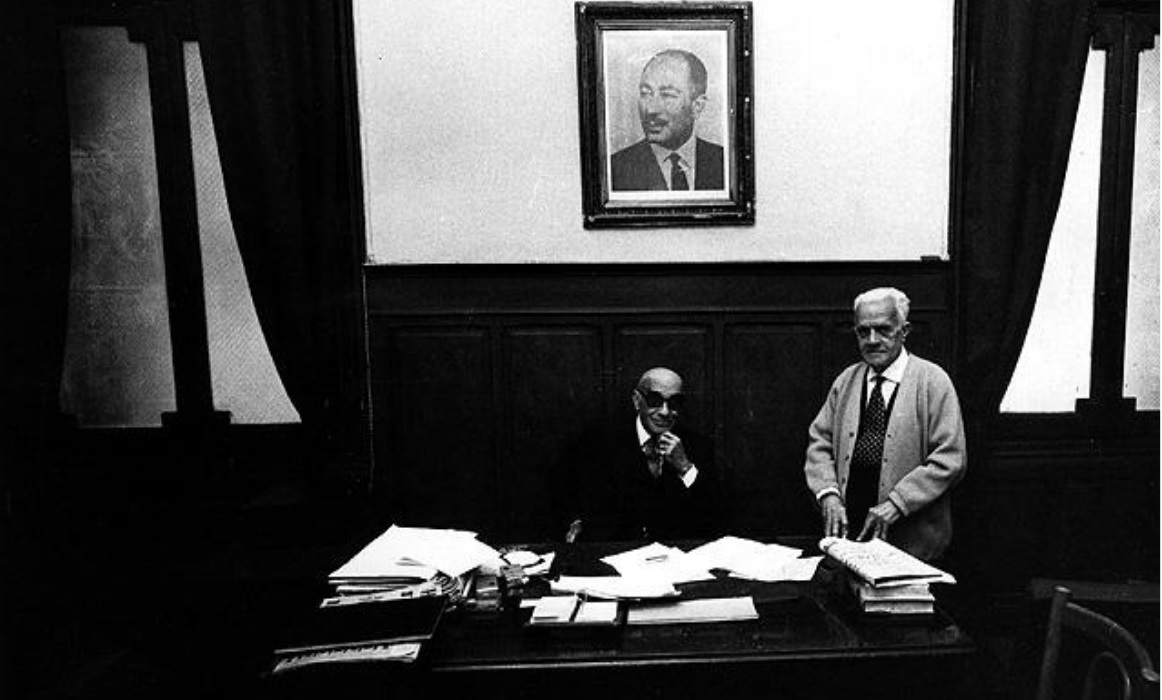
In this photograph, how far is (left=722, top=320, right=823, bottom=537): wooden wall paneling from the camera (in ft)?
11.5

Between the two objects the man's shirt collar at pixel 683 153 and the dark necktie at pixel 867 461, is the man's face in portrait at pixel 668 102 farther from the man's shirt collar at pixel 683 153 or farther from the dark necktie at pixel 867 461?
the dark necktie at pixel 867 461

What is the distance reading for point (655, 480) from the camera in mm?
2918

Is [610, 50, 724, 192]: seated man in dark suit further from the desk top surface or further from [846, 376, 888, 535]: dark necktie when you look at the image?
the desk top surface

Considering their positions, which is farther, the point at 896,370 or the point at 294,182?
the point at 294,182

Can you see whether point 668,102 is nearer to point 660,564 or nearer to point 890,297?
point 890,297

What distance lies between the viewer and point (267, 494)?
340cm

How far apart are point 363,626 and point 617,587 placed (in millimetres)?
552

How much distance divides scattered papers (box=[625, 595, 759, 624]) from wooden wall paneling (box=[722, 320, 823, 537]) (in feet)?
5.18

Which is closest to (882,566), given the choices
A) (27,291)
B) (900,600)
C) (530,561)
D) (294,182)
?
(900,600)

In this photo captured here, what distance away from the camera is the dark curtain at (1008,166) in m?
3.34

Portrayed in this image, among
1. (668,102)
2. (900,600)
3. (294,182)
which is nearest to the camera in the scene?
(900,600)

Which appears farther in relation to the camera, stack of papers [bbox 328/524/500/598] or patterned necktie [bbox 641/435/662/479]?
patterned necktie [bbox 641/435/662/479]

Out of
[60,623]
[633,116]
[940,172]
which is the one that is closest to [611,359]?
[633,116]

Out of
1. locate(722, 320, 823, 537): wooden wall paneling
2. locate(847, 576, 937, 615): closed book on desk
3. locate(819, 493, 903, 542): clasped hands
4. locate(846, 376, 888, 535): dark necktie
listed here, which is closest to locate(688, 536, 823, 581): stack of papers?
locate(847, 576, 937, 615): closed book on desk
